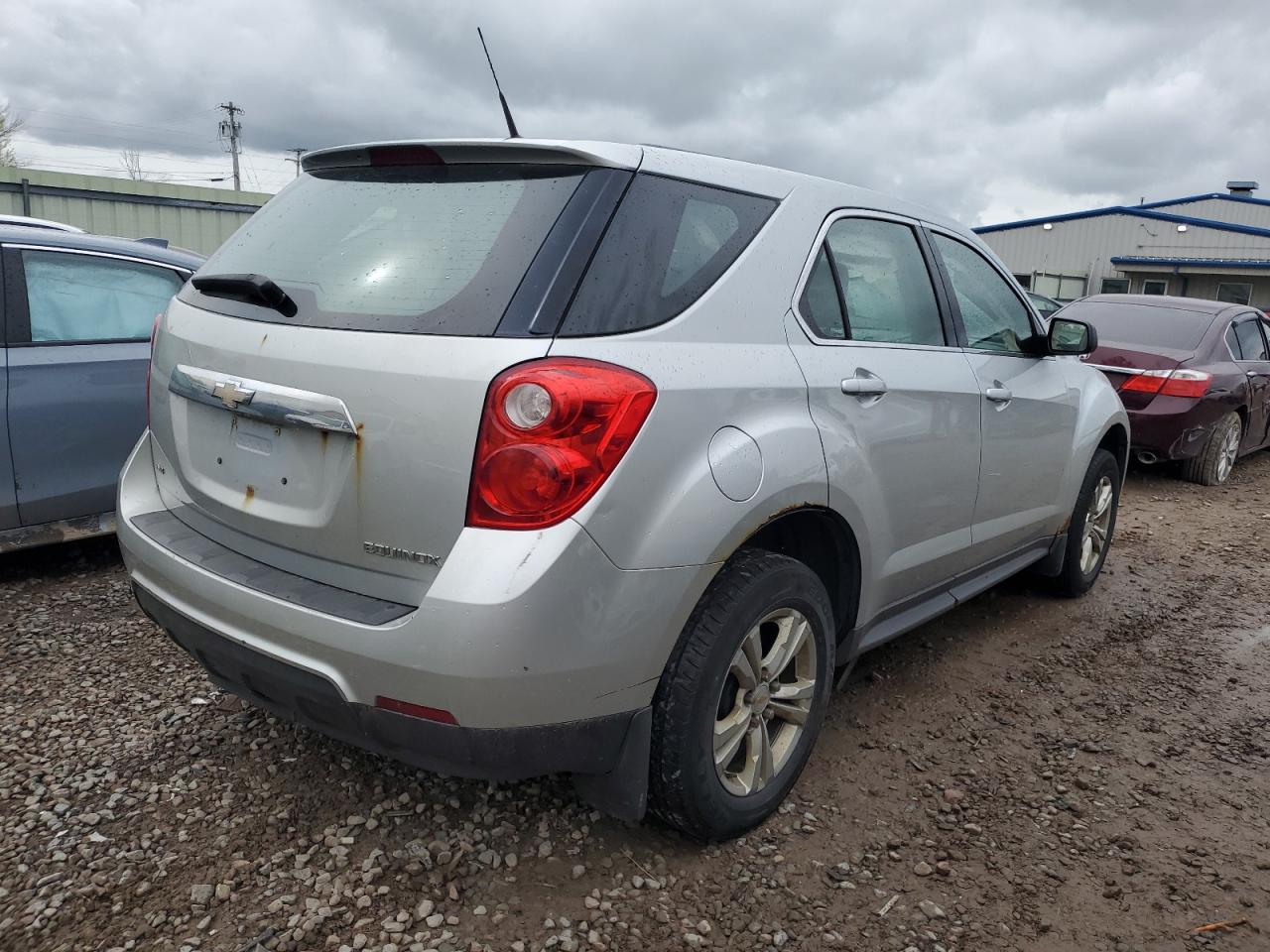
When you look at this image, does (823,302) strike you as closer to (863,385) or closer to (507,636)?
(863,385)

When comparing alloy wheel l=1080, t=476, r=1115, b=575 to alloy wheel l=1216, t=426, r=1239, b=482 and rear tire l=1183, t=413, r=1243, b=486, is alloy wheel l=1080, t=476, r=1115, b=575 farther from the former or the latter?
alloy wheel l=1216, t=426, r=1239, b=482

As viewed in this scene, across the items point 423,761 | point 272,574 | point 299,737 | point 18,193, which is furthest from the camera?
point 18,193

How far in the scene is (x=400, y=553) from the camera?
80.4 inches

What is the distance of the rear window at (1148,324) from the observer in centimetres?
760

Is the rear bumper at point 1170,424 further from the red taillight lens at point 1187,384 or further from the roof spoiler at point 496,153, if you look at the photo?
the roof spoiler at point 496,153

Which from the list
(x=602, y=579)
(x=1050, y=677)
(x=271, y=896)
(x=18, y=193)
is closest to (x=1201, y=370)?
(x=1050, y=677)

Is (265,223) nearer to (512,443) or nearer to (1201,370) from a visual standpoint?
(512,443)

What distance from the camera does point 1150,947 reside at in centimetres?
228

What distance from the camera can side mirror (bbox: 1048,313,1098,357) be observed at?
3.84 m

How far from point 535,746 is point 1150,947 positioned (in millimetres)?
1538

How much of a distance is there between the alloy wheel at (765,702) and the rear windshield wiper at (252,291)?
1.38 meters

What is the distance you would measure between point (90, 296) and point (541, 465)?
134 inches

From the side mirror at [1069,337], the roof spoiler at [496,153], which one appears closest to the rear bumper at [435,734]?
the roof spoiler at [496,153]

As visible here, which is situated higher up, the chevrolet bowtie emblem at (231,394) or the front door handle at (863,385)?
the front door handle at (863,385)
